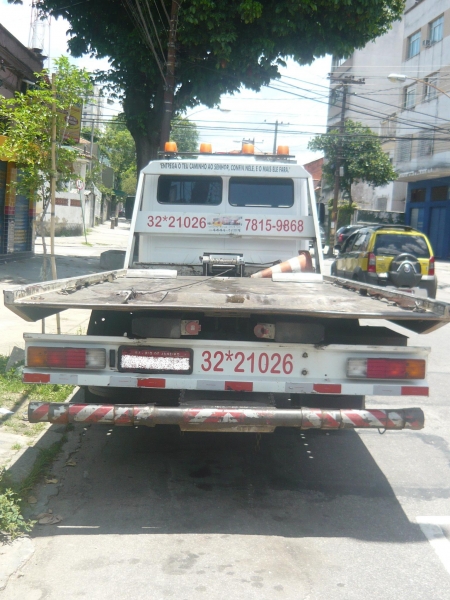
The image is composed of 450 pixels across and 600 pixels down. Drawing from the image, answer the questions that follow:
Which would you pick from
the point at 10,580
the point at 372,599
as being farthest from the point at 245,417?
the point at 10,580

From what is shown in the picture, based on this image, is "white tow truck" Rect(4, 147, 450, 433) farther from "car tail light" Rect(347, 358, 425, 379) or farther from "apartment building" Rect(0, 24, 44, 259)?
"apartment building" Rect(0, 24, 44, 259)

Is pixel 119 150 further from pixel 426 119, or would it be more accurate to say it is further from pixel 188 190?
pixel 188 190

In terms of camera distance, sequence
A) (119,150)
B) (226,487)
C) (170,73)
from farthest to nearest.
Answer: (119,150)
(170,73)
(226,487)

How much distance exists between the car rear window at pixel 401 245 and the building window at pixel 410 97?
23.8 metres

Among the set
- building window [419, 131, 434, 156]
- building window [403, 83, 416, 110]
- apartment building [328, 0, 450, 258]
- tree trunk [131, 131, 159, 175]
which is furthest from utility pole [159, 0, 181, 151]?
building window [403, 83, 416, 110]

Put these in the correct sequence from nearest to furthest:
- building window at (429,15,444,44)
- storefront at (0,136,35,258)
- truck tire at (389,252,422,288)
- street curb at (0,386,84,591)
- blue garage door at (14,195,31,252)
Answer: street curb at (0,386,84,591), truck tire at (389,252,422,288), storefront at (0,136,35,258), blue garage door at (14,195,31,252), building window at (429,15,444,44)

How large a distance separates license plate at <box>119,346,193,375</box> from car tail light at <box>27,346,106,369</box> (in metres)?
0.16

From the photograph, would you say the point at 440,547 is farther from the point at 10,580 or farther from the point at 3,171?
the point at 3,171

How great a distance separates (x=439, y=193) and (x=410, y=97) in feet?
21.2

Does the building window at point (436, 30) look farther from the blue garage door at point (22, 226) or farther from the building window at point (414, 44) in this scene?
the blue garage door at point (22, 226)

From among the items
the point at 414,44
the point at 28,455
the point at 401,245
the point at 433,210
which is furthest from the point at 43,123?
the point at 414,44

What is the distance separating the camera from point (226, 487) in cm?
493

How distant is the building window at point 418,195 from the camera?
38.2 metres

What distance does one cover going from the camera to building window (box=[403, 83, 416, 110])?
37812 mm
